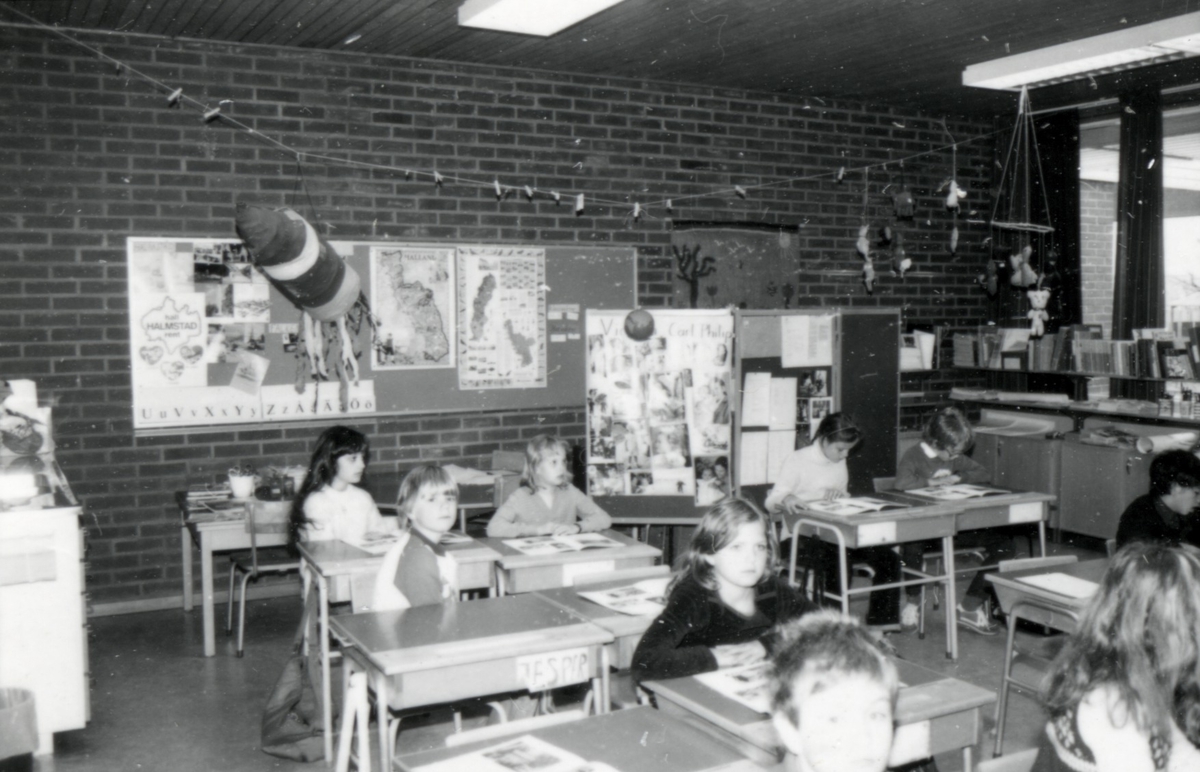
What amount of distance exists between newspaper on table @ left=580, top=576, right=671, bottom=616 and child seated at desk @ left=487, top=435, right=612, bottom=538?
4.14 ft

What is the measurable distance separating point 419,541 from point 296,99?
3.50 metres

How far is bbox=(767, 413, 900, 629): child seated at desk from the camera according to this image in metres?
5.19

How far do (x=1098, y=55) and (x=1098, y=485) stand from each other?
3037mm

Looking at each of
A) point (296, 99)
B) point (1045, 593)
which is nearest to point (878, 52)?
point (296, 99)

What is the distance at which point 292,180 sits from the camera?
19.8 feet

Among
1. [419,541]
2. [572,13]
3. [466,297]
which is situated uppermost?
[572,13]

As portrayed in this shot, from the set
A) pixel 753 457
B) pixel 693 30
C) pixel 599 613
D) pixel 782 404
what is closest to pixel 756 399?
pixel 782 404

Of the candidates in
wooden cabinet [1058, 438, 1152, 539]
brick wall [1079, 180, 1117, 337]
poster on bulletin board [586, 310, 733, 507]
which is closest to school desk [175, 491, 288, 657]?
poster on bulletin board [586, 310, 733, 507]

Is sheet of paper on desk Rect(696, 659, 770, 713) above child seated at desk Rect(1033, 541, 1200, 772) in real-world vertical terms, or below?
below

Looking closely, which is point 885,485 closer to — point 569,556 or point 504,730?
point 569,556

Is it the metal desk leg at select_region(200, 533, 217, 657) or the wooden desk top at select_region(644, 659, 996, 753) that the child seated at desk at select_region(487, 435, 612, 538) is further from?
the wooden desk top at select_region(644, 659, 996, 753)

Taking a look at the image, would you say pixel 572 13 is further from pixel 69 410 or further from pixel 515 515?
pixel 69 410

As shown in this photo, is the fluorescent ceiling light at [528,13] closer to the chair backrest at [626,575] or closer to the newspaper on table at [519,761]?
the chair backrest at [626,575]

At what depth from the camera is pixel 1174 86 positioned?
7.24 m
